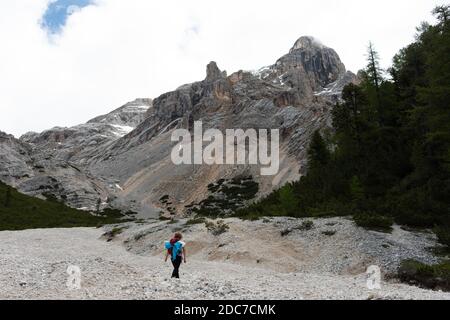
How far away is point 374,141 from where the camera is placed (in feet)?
145

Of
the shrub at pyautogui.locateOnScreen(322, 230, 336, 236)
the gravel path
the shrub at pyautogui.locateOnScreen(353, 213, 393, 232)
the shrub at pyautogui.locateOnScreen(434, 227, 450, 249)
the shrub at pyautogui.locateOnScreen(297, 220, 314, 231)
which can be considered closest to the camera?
the gravel path

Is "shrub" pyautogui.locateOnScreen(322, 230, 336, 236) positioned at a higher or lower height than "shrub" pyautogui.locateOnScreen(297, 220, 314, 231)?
lower

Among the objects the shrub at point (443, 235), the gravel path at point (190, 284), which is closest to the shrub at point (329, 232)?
the gravel path at point (190, 284)

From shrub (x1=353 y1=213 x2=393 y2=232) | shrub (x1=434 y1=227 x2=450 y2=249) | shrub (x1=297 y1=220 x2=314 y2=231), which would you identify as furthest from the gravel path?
shrub (x1=353 y1=213 x2=393 y2=232)

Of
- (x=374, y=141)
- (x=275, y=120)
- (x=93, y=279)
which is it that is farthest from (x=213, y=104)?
(x=93, y=279)

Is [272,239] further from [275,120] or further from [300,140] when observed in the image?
[275,120]

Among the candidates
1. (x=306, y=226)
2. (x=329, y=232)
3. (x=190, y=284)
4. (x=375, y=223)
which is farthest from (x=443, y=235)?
(x=190, y=284)

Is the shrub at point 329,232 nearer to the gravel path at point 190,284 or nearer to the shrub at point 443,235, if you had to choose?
the gravel path at point 190,284

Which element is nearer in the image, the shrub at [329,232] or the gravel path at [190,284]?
the gravel path at [190,284]

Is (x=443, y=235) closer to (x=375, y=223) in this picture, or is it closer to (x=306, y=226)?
(x=375, y=223)

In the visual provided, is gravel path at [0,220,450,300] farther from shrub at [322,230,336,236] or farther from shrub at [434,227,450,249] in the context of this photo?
shrub at [434,227,450,249]

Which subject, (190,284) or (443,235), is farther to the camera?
(443,235)

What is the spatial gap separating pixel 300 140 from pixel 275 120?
23.6 meters

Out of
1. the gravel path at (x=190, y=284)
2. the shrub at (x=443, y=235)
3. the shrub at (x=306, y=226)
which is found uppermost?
the shrub at (x=306, y=226)
